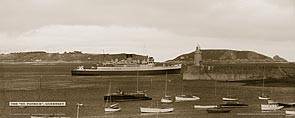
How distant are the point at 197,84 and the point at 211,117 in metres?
56.6

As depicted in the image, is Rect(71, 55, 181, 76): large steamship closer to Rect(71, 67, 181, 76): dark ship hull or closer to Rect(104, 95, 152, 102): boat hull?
Rect(71, 67, 181, 76): dark ship hull

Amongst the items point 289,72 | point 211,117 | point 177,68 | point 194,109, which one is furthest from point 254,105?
point 177,68

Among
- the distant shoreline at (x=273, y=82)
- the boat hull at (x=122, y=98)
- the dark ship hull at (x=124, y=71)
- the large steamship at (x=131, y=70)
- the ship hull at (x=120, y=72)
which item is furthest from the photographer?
the ship hull at (x=120, y=72)

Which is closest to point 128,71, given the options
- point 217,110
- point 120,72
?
point 120,72

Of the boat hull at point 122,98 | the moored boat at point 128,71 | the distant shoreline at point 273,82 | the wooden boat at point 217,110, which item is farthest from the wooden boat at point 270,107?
the moored boat at point 128,71

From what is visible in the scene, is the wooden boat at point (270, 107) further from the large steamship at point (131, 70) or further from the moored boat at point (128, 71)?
the moored boat at point (128, 71)

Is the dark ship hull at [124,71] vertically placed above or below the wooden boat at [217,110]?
above

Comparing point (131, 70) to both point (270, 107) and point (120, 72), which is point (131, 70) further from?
point (270, 107)

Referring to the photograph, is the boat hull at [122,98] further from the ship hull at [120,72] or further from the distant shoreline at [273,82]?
the ship hull at [120,72]

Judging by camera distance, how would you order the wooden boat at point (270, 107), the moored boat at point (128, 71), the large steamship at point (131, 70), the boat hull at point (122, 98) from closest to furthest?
the wooden boat at point (270, 107) < the boat hull at point (122, 98) < the large steamship at point (131, 70) < the moored boat at point (128, 71)

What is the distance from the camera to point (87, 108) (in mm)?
68250

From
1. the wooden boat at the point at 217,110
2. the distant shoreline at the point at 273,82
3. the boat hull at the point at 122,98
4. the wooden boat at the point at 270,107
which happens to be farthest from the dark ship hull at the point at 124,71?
the wooden boat at the point at 217,110

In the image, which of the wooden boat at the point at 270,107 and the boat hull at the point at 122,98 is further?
the boat hull at the point at 122,98

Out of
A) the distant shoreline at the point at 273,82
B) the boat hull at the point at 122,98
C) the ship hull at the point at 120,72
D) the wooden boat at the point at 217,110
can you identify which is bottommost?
the wooden boat at the point at 217,110
